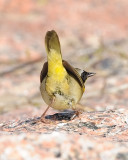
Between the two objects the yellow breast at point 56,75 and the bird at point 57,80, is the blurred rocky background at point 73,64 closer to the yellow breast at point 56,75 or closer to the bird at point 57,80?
the bird at point 57,80

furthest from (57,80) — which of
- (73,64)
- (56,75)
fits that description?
(73,64)

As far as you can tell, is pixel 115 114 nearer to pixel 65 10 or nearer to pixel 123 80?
pixel 123 80

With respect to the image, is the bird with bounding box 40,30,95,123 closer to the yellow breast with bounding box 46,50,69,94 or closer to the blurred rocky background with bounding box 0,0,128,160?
the yellow breast with bounding box 46,50,69,94

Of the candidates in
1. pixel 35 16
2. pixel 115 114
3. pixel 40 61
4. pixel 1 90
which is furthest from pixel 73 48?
pixel 115 114

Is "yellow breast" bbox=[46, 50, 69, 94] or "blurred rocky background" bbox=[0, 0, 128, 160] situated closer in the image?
"blurred rocky background" bbox=[0, 0, 128, 160]

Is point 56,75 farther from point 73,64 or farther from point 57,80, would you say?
point 73,64

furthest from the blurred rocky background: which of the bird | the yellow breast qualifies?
the yellow breast
